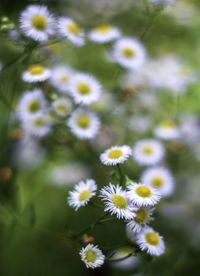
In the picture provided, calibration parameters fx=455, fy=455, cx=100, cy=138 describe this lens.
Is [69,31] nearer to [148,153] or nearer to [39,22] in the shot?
A: [39,22]

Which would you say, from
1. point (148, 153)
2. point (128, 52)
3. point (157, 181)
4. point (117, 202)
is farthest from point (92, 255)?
point (128, 52)

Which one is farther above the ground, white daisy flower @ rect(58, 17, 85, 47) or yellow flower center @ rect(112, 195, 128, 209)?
white daisy flower @ rect(58, 17, 85, 47)

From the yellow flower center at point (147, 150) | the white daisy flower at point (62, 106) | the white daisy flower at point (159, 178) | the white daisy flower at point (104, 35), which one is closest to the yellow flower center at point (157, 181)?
the white daisy flower at point (159, 178)

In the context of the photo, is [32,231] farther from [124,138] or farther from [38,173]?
[124,138]

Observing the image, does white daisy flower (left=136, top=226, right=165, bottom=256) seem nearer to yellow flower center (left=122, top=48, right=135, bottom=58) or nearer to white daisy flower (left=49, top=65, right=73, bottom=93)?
white daisy flower (left=49, top=65, right=73, bottom=93)

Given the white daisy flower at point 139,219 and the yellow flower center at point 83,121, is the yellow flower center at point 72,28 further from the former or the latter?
the white daisy flower at point 139,219

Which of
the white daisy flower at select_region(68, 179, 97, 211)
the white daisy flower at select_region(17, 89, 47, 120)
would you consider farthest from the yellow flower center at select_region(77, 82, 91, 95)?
the white daisy flower at select_region(68, 179, 97, 211)
